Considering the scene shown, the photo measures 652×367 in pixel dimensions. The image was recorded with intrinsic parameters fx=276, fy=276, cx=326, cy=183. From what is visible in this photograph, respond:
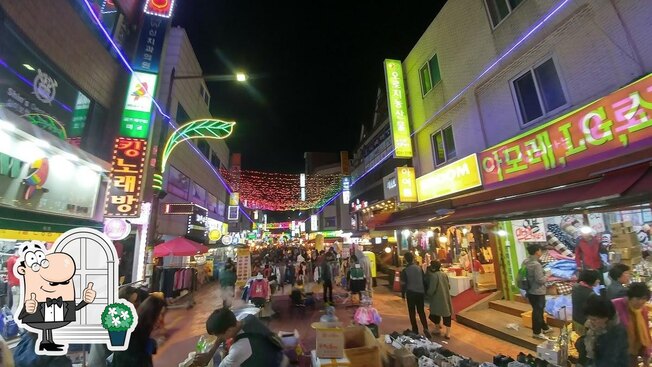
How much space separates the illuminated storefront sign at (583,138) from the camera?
443 centimetres

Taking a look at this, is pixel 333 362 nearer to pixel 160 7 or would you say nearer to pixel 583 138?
pixel 583 138

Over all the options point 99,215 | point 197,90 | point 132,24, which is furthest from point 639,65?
point 197,90

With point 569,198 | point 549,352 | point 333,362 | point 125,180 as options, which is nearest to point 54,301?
point 333,362

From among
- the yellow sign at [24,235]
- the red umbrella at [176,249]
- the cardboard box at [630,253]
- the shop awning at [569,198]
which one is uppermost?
the shop awning at [569,198]

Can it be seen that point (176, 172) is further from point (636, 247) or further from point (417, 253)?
point (636, 247)

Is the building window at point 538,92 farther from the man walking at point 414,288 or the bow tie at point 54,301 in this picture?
the bow tie at point 54,301

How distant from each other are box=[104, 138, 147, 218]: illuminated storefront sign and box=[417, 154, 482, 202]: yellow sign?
9.35 metres

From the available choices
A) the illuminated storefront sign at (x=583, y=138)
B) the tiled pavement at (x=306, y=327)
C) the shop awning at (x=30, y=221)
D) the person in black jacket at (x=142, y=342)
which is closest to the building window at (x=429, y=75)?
the illuminated storefront sign at (x=583, y=138)

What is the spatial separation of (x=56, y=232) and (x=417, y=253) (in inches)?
519

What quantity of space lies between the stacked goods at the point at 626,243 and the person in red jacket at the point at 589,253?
301 millimetres

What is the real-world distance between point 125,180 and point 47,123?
2.06 m

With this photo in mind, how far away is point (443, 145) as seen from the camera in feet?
35.1

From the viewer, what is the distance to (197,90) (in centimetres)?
2138

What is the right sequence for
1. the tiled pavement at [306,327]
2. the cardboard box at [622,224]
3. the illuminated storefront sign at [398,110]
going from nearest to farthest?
the cardboard box at [622,224]
the tiled pavement at [306,327]
the illuminated storefront sign at [398,110]
